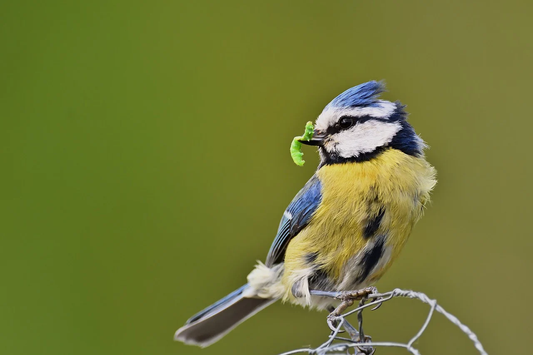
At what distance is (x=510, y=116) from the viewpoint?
2828 mm

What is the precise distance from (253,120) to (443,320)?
1203 millimetres

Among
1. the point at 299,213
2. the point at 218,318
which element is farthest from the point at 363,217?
the point at 218,318

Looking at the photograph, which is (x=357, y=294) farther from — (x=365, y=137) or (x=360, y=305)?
(x=365, y=137)

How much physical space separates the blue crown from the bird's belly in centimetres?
17

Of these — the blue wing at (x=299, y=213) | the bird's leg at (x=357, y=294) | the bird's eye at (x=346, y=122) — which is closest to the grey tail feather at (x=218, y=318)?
the blue wing at (x=299, y=213)

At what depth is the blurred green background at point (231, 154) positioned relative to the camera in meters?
2.57

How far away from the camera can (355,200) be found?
155cm

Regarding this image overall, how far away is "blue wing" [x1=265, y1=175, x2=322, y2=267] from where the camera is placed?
5.44ft

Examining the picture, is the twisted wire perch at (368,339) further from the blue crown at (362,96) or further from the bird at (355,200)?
the blue crown at (362,96)

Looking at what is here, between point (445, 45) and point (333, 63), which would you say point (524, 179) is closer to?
point (445, 45)

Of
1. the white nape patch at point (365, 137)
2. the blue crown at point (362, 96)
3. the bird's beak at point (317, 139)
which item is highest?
the blue crown at point (362, 96)

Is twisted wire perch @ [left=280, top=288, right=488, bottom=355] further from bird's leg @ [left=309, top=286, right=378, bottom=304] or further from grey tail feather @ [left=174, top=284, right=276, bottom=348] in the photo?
grey tail feather @ [left=174, top=284, right=276, bottom=348]

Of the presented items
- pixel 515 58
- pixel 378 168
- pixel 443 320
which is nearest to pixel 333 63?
pixel 515 58

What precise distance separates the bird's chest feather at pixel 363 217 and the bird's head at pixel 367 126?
0.11 feet
